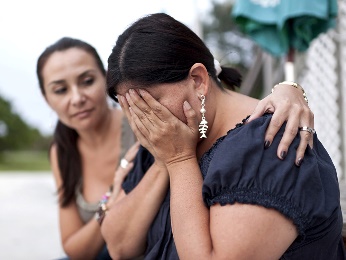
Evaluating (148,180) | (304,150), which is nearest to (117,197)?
(148,180)

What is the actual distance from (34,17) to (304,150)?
925 cm

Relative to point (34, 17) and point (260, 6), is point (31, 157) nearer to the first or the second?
point (34, 17)

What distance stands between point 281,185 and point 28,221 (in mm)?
5800

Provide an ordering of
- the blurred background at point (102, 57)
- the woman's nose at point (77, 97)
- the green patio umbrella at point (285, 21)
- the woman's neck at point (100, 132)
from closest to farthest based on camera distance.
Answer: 1. the woman's nose at point (77, 97)
2. the woman's neck at point (100, 132)
3. the green patio umbrella at point (285, 21)
4. the blurred background at point (102, 57)

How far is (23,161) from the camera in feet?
52.9

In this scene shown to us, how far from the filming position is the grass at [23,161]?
14352 millimetres

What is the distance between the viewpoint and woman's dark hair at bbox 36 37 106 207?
3.18 m

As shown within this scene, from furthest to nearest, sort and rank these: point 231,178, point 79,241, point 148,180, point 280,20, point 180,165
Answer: point 280,20 < point 79,241 < point 148,180 < point 180,165 < point 231,178

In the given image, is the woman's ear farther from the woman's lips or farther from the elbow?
the woman's lips

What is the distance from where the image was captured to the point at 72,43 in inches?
126

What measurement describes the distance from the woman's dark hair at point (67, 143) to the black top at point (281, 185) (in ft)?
5.53

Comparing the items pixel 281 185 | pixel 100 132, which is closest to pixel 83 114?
pixel 100 132

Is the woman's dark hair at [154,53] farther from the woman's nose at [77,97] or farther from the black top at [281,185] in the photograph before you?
the woman's nose at [77,97]

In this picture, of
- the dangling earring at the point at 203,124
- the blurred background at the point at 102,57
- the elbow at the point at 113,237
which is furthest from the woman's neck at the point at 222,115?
the elbow at the point at 113,237
